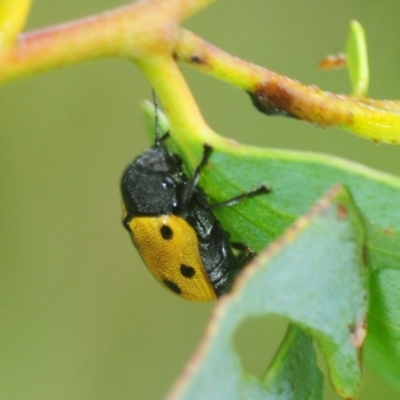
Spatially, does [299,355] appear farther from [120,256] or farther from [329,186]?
[120,256]

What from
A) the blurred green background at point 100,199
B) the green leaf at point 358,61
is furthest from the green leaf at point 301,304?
the blurred green background at point 100,199

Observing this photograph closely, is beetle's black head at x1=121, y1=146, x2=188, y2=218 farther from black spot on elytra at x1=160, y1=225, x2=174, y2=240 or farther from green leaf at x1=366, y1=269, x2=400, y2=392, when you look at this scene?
green leaf at x1=366, y1=269, x2=400, y2=392

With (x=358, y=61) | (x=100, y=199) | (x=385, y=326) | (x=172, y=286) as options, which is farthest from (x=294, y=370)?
(x=100, y=199)

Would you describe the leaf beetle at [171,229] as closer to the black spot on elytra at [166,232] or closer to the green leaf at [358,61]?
the black spot on elytra at [166,232]

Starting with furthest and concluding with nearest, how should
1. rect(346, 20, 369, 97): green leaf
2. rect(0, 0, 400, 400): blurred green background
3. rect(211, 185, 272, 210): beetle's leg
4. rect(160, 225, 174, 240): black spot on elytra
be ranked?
rect(0, 0, 400, 400): blurred green background < rect(160, 225, 174, 240): black spot on elytra < rect(346, 20, 369, 97): green leaf < rect(211, 185, 272, 210): beetle's leg

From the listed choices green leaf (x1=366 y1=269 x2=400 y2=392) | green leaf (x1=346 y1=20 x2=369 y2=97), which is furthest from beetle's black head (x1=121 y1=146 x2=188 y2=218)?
green leaf (x1=366 y1=269 x2=400 y2=392)

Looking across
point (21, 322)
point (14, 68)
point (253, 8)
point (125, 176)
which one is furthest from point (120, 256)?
point (14, 68)
